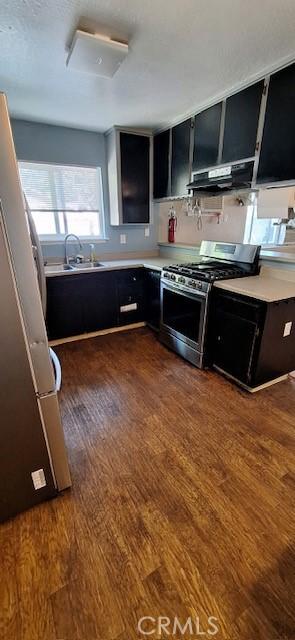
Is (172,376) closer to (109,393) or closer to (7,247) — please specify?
(109,393)

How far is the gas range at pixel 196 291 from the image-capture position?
2.44 meters

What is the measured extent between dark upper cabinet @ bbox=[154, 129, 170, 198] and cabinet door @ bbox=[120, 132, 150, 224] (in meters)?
0.10

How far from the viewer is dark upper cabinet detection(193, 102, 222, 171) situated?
243 cm

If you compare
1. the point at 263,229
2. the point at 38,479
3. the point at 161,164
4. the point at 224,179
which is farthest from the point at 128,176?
the point at 38,479

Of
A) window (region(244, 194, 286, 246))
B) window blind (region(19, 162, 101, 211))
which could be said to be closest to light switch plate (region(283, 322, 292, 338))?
window blind (region(19, 162, 101, 211))

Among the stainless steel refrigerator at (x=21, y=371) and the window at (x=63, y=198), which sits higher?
the window at (x=63, y=198)

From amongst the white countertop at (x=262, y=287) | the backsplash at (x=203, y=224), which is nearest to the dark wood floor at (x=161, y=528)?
the white countertop at (x=262, y=287)

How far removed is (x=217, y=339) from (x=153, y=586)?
1.75 meters

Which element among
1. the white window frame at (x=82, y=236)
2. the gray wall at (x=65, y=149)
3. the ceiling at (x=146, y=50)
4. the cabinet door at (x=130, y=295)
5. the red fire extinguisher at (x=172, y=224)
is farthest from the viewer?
the red fire extinguisher at (x=172, y=224)

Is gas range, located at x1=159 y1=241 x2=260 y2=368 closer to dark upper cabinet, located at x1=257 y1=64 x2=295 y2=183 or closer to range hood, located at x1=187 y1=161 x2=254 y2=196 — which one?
range hood, located at x1=187 y1=161 x2=254 y2=196

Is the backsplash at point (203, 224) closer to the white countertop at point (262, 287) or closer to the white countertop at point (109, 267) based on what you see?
the white countertop at point (109, 267)

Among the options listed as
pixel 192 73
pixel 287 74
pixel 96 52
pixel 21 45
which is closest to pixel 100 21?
pixel 96 52

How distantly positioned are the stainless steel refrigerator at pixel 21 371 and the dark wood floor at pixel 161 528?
18 cm

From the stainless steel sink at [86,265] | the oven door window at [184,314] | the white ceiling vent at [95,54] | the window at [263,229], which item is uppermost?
the white ceiling vent at [95,54]
